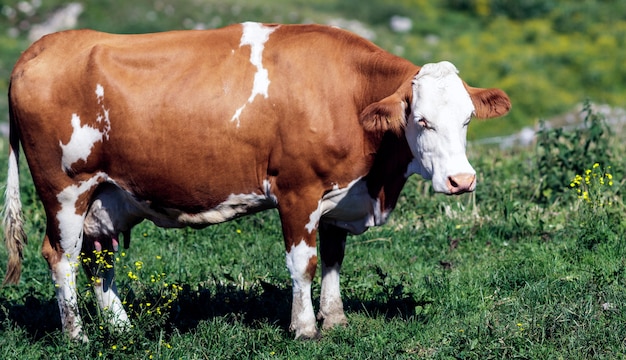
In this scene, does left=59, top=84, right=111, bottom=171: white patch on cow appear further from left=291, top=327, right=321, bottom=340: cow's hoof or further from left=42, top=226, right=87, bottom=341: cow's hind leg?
left=291, top=327, right=321, bottom=340: cow's hoof

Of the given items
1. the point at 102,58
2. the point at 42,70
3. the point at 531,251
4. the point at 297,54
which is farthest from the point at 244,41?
the point at 531,251

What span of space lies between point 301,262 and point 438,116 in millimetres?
1592

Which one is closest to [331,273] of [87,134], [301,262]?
[301,262]

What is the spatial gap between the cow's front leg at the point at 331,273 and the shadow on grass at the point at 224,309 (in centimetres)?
23

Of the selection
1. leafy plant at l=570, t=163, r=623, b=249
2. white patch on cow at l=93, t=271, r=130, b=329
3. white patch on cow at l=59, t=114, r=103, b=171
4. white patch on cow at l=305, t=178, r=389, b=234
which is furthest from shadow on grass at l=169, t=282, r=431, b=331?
leafy plant at l=570, t=163, r=623, b=249

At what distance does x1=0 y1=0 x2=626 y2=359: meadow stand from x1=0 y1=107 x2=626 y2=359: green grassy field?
0.01 meters

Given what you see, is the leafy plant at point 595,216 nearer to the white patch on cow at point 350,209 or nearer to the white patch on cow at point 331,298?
the white patch on cow at point 350,209

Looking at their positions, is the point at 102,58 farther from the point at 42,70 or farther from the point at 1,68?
the point at 1,68

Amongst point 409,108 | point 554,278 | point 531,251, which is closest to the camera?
point 409,108

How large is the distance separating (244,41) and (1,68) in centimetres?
1655

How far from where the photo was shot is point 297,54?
7.44 metres

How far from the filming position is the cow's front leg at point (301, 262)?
24.5ft

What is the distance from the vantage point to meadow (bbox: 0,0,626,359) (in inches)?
283

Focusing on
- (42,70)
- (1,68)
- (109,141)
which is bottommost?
(1,68)
